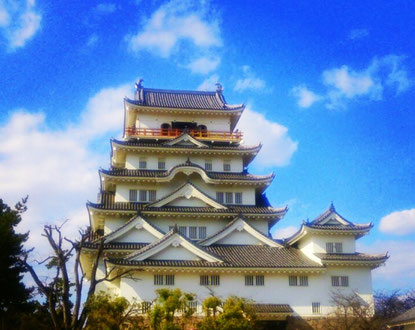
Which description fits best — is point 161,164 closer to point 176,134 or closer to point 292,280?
point 176,134

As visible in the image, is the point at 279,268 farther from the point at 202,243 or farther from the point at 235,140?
the point at 235,140

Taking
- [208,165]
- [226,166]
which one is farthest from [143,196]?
[226,166]

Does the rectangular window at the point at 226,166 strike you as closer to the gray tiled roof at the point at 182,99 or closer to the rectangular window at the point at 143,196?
the gray tiled roof at the point at 182,99

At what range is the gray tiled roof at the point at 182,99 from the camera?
138 feet

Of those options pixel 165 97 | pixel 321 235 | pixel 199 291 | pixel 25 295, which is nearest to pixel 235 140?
pixel 165 97

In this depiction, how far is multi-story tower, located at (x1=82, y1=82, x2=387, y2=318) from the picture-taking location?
33.0m

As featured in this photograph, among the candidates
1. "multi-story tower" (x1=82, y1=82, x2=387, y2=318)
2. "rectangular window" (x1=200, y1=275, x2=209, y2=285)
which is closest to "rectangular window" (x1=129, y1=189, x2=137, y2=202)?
"multi-story tower" (x1=82, y1=82, x2=387, y2=318)

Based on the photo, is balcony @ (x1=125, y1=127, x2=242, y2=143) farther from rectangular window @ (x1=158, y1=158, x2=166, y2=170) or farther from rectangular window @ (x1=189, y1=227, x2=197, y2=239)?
rectangular window @ (x1=189, y1=227, x2=197, y2=239)

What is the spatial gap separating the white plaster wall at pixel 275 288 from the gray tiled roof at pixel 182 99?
46.3 feet

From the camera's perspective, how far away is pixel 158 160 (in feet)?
Answer: 129

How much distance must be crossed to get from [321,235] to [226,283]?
6.93 meters

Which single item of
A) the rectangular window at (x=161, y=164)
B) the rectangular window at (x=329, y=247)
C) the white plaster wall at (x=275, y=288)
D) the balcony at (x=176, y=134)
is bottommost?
the white plaster wall at (x=275, y=288)

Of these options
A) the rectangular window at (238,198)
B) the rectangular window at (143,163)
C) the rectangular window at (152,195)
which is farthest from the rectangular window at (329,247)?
the rectangular window at (143,163)

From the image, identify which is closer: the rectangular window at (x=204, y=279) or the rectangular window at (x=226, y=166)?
the rectangular window at (x=204, y=279)
